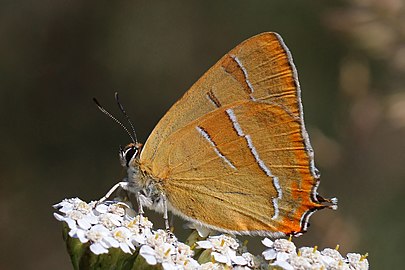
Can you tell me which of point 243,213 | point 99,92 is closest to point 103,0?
point 99,92

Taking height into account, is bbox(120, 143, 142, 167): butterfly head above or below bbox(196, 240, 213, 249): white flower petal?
above

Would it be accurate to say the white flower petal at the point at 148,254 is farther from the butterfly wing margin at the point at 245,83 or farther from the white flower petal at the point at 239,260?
the butterfly wing margin at the point at 245,83

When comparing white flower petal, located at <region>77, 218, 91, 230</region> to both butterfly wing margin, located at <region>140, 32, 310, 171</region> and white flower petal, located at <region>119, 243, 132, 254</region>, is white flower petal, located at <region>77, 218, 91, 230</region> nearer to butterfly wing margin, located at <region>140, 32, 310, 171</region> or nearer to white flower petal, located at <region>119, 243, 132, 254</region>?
white flower petal, located at <region>119, 243, 132, 254</region>

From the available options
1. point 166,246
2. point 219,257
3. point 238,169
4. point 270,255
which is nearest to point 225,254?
point 219,257

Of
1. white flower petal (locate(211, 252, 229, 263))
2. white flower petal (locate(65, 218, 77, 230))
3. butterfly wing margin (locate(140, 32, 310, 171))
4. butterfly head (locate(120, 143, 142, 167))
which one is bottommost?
white flower petal (locate(211, 252, 229, 263))

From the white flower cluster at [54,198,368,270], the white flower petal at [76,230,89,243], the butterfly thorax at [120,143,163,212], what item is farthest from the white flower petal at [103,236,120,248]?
the butterfly thorax at [120,143,163,212]

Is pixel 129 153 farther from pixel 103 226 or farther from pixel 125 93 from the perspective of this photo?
pixel 125 93

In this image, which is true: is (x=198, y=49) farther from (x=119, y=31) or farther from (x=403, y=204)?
(x=403, y=204)
